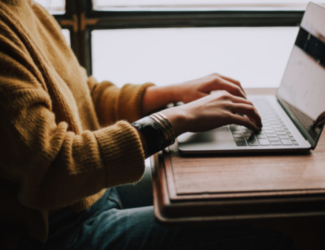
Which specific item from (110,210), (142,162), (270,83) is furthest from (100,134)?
(270,83)

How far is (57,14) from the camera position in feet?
3.93

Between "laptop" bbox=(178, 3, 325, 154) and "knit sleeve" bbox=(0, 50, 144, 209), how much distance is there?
0.50 ft

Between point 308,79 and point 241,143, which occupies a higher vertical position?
point 308,79

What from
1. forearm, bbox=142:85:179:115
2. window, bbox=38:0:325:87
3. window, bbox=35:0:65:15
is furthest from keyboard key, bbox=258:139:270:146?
window, bbox=35:0:65:15

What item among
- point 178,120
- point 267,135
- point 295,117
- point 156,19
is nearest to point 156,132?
point 178,120

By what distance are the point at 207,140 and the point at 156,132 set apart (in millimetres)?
138

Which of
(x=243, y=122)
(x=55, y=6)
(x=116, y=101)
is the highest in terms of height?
(x=55, y=6)

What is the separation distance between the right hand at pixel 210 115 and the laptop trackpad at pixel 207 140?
0.02 m

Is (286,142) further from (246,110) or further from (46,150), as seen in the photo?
(46,150)

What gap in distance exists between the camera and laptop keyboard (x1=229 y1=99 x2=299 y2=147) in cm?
66

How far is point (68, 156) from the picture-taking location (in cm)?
52

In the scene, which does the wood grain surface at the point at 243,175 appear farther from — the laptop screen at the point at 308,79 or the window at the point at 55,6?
the window at the point at 55,6

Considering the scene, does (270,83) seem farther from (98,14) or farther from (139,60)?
(98,14)

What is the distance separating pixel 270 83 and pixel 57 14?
116 cm
